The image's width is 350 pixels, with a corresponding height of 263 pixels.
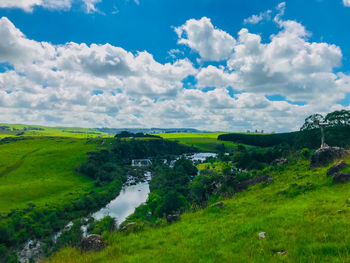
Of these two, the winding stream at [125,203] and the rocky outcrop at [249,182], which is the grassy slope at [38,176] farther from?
the rocky outcrop at [249,182]

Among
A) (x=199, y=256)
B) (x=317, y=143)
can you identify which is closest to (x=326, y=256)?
(x=199, y=256)

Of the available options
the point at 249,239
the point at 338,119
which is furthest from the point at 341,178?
the point at 338,119

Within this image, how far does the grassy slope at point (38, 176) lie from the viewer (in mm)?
89719

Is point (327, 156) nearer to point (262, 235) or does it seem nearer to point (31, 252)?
point (262, 235)

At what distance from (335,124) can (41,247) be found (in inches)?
5837

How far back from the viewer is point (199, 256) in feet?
39.6

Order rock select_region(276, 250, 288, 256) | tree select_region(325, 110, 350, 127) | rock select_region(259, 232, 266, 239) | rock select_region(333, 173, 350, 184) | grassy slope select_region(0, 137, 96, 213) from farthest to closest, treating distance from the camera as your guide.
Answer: tree select_region(325, 110, 350, 127), grassy slope select_region(0, 137, 96, 213), rock select_region(333, 173, 350, 184), rock select_region(259, 232, 266, 239), rock select_region(276, 250, 288, 256)

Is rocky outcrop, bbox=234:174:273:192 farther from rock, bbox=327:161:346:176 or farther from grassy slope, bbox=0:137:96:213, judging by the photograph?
grassy slope, bbox=0:137:96:213

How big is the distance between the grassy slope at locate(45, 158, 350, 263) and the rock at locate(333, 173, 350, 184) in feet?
10.4

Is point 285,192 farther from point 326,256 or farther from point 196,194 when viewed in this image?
point 196,194

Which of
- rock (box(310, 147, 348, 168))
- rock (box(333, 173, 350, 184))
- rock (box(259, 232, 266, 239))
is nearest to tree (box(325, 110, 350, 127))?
rock (box(310, 147, 348, 168))

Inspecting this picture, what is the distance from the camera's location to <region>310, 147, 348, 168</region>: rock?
33844 mm

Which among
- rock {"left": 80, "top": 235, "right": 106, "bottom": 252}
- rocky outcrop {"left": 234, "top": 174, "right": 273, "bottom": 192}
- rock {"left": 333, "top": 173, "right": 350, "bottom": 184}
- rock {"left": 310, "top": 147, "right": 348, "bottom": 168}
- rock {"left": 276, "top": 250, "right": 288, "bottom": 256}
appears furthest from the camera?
rocky outcrop {"left": 234, "top": 174, "right": 273, "bottom": 192}

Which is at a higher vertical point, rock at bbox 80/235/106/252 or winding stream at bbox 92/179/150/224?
rock at bbox 80/235/106/252
